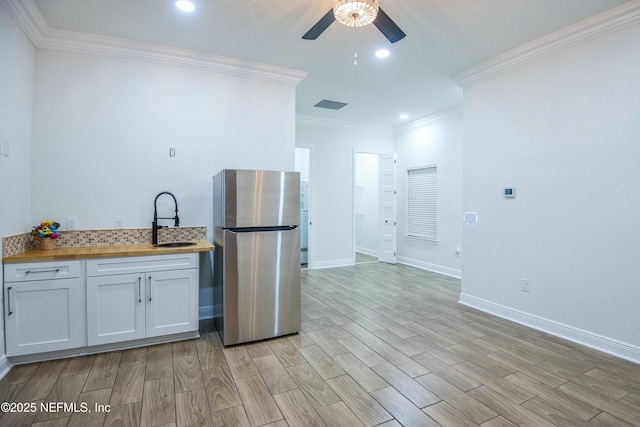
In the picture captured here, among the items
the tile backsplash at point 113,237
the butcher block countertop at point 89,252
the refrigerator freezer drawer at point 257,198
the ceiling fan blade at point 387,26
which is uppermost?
the ceiling fan blade at point 387,26

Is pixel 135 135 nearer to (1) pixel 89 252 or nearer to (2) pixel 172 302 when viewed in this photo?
(1) pixel 89 252

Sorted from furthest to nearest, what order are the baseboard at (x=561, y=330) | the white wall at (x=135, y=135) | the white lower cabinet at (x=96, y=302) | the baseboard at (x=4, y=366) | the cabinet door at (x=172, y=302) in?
the white wall at (x=135, y=135), the cabinet door at (x=172, y=302), the baseboard at (x=561, y=330), the white lower cabinet at (x=96, y=302), the baseboard at (x=4, y=366)

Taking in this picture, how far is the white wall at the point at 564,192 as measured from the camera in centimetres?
273

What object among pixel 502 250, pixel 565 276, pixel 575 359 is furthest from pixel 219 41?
pixel 575 359

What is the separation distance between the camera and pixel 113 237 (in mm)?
3176

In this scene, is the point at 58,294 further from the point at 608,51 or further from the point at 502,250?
the point at 608,51

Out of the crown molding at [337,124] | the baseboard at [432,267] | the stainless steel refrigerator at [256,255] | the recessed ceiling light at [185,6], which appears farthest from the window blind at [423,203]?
the recessed ceiling light at [185,6]

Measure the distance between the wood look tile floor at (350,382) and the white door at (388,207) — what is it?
129 inches

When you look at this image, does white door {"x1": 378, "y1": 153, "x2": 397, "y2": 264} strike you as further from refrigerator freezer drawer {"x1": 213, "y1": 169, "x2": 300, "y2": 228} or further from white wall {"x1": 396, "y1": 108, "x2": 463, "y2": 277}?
refrigerator freezer drawer {"x1": 213, "y1": 169, "x2": 300, "y2": 228}

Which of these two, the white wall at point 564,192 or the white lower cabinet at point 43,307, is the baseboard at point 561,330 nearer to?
the white wall at point 564,192

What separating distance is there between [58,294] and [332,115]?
15.8 ft

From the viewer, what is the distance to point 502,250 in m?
3.69

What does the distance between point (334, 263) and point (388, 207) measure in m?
1.67

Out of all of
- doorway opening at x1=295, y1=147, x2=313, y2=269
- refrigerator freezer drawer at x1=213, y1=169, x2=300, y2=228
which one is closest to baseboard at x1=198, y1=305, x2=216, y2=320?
refrigerator freezer drawer at x1=213, y1=169, x2=300, y2=228
